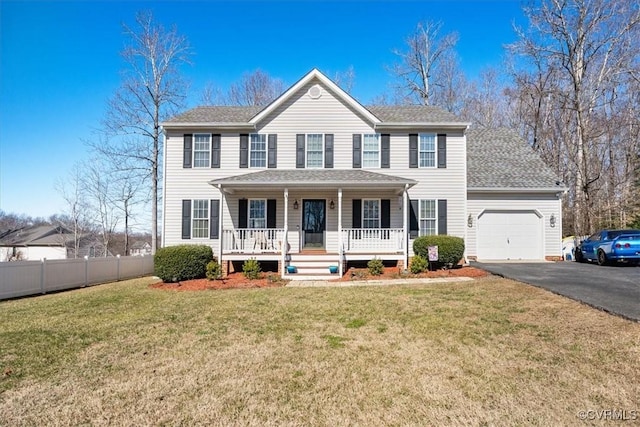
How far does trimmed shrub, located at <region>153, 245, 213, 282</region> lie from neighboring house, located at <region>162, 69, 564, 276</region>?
158cm

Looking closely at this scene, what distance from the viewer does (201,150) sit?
15.1m

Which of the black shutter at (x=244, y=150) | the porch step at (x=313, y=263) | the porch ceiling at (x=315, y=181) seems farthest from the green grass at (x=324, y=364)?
the black shutter at (x=244, y=150)

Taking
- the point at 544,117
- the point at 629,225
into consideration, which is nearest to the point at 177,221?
the point at 629,225

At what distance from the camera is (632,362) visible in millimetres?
4363

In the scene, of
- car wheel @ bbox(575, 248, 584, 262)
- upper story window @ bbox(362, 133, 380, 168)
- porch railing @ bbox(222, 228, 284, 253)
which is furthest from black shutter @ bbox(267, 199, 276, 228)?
car wheel @ bbox(575, 248, 584, 262)

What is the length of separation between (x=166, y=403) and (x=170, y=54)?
2245cm

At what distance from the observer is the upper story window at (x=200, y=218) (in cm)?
1478

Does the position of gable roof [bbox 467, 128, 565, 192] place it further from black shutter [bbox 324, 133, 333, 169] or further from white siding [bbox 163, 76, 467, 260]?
black shutter [bbox 324, 133, 333, 169]

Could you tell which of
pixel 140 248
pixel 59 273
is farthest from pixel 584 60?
pixel 140 248

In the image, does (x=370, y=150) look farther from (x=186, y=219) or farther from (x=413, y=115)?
(x=186, y=219)

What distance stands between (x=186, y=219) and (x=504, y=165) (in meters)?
14.6

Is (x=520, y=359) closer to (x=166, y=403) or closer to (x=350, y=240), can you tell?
(x=166, y=403)

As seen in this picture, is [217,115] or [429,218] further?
[217,115]

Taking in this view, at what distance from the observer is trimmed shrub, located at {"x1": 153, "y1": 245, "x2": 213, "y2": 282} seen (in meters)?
12.3
